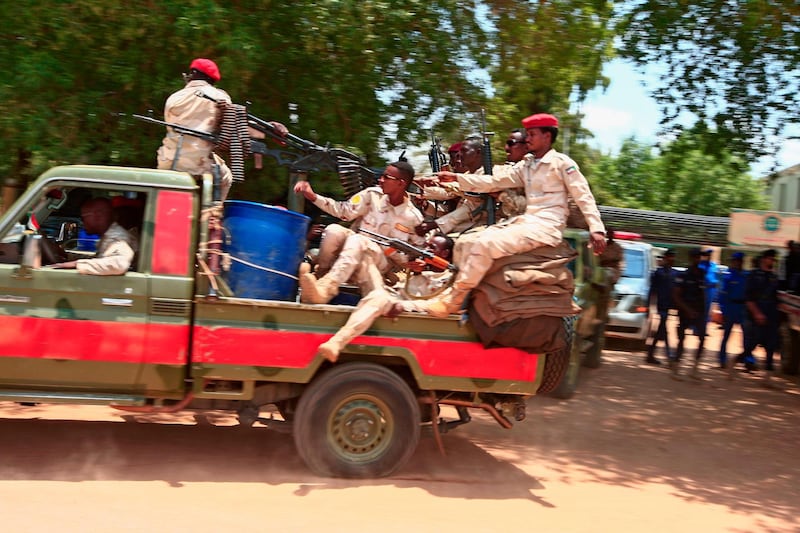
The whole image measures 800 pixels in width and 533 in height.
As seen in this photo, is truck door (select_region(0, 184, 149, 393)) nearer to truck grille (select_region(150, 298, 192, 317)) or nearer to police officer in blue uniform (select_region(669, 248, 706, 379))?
truck grille (select_region(150, 298, 192, 317))

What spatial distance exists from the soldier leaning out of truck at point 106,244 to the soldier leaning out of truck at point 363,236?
1143mm

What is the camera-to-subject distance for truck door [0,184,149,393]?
505cm

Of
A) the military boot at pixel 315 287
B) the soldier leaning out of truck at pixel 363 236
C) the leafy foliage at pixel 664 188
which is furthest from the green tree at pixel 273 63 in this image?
the leafy foliage at pixel 664 188

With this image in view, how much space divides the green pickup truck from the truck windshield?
8.73 meters

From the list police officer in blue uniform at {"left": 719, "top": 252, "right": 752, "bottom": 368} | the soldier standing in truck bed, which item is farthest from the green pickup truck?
police officer in blue uniform at {"left": 719, "top": 252, "right": 752, "bottom": 368}

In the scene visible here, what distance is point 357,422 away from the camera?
562 centimetres

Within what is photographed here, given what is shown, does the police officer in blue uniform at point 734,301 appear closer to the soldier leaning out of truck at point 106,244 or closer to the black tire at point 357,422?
the black tire at point 357,422

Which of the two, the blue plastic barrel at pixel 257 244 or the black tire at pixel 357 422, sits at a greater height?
the blue plastic barrel at pixel 257 244

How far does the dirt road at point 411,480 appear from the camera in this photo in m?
4.92

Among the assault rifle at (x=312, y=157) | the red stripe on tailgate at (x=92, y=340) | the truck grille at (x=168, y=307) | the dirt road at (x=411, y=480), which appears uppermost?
the assault rifle at (x=312, y=157)

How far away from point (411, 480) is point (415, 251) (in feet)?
5.34

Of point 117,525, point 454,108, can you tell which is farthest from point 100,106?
point 117,525

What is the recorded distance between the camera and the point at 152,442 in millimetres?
6254

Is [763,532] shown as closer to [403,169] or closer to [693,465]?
[693,465]
